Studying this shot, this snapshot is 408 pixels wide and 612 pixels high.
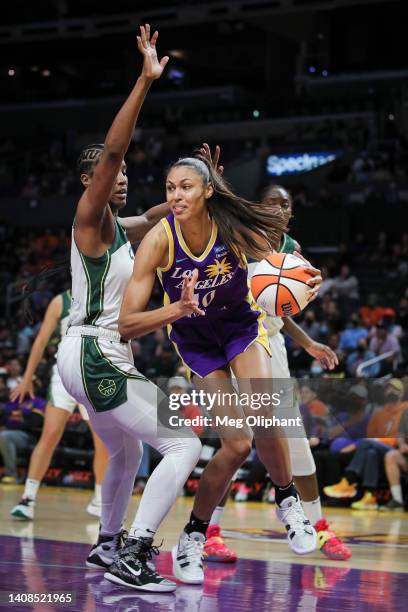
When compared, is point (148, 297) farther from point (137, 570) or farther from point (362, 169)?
point (362, 169)

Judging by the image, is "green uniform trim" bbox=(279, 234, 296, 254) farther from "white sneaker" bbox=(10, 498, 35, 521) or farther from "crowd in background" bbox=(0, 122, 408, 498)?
"white sneaker" bbox=(10, 498, 35, 521)

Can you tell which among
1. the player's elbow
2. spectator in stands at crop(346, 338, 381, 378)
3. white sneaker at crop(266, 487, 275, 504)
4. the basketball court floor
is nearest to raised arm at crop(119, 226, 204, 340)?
the player's elbow

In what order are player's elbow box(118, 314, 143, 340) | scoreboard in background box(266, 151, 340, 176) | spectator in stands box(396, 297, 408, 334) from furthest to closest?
scoreboard in background box(266, 151, 340, 176) < spectator in stands box(396, 297, 408, 334) < player's elbow box(118, 314, 143, 340)

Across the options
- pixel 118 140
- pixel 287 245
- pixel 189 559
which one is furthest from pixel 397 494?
pixel 118 140

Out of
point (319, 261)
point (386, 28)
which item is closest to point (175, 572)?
point (319, 261)

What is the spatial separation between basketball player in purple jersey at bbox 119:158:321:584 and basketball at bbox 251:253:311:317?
0.07 metres

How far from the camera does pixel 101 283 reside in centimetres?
486

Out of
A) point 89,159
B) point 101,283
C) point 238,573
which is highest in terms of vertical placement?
point 89,159

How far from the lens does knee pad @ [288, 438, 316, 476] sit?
5.92m

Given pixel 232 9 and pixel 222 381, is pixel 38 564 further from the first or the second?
pixel 232 9

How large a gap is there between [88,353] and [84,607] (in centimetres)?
128

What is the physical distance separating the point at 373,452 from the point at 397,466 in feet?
1.06

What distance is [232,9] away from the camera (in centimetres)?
2697

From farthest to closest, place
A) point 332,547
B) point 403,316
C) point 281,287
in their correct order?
1. point 403,316
2. point 332,547
3. point 281,287
